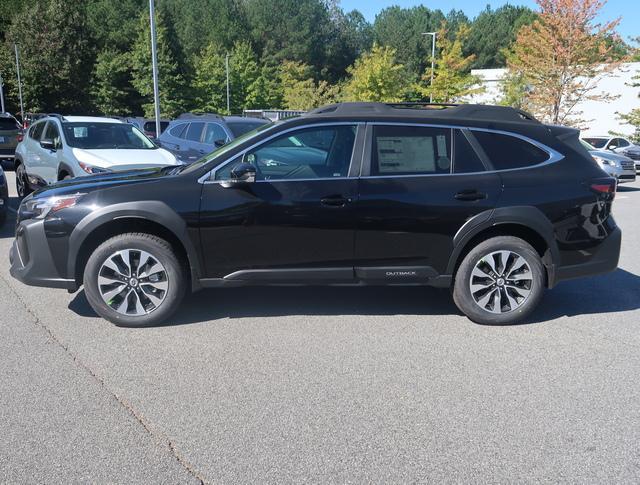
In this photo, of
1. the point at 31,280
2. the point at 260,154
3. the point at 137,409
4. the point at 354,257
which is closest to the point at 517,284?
the point at 354,257

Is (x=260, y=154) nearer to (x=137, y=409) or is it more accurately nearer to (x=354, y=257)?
(x=354, y=257)

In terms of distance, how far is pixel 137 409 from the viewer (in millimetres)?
3461

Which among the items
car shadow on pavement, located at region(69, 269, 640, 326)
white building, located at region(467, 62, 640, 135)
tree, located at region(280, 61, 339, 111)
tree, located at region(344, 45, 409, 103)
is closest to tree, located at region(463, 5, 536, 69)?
tree, located at region(280, 61, 339, 111)

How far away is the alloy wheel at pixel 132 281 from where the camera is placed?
4727mm

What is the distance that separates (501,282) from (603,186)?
1200mm

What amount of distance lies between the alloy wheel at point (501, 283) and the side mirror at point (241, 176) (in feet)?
6.58

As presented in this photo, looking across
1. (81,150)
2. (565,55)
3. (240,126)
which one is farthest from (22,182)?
(565,55)

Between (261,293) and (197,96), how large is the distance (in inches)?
1884

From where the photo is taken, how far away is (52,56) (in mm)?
43906

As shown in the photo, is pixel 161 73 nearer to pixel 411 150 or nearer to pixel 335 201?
pixel 411 150

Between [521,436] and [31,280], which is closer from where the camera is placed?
[521,436]

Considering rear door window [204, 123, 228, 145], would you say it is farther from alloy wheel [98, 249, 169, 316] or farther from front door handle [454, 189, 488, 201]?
front door handle [454, 189, 488, 201]

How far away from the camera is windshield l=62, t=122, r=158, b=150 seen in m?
9.95

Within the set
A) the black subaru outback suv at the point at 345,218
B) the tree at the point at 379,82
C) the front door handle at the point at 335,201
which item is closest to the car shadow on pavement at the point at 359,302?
the black subaru outback suv at the point at 345,218
